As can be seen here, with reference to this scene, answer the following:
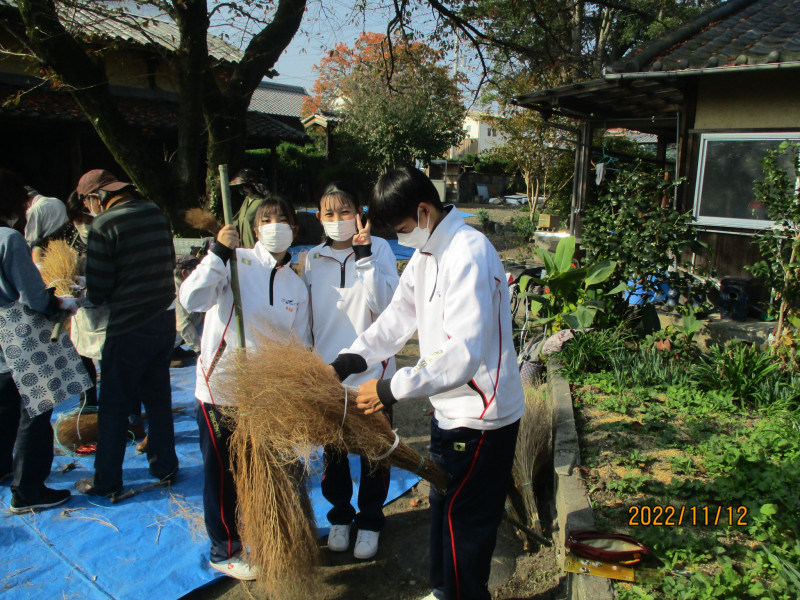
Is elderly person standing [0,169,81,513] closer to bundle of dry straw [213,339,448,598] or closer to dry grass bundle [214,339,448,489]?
bundle of dry straw [213,339,448,598]

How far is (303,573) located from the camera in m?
2.46

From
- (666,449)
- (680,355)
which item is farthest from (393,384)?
(680,355)

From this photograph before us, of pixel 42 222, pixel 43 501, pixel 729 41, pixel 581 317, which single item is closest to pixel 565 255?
pixel 581 317

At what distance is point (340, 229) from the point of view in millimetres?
2893

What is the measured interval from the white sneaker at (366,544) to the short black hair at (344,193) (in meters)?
1.74

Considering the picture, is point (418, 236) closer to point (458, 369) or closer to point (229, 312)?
point (458, 369)

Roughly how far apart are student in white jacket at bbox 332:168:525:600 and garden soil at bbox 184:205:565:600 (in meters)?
0.62

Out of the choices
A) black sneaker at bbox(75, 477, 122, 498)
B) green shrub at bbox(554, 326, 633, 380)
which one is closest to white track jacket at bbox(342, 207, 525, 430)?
black sneaker at bbox(75, 477, 122, 498)

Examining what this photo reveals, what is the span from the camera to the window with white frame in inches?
247

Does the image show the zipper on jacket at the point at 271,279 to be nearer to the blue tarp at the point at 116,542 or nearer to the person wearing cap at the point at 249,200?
the blue tarp at the point at 116,542

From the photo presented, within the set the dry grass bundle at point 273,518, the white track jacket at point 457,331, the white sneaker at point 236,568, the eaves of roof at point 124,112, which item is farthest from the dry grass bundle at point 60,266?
the eaves of roof at point 124,112

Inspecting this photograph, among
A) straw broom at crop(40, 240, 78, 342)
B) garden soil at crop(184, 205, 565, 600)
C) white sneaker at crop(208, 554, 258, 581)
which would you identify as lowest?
garden soil at crop(184, 205, 565, 600)

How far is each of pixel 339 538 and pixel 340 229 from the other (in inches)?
64.9
